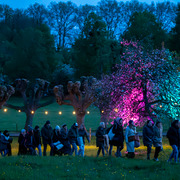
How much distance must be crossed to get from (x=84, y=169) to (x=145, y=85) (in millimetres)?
10468

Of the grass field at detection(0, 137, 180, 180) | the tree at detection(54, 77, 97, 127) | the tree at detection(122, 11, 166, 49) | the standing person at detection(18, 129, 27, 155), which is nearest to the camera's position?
the grass field at detection(0, 137, 180, 180)

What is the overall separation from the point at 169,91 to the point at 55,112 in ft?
125

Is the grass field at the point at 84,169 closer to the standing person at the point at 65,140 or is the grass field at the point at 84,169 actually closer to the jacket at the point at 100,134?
the standing person at the point at 65,140

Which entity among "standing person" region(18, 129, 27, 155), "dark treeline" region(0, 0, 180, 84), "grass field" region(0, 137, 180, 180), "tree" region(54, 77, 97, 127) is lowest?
"grass field" region(0, 137, 180, 180)

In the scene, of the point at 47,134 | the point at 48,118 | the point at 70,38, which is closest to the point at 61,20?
the point at 70,38

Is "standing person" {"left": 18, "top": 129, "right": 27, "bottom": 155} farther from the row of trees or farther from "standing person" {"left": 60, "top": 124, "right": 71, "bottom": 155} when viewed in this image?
the row of trees

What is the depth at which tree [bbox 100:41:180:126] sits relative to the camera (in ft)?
69.3

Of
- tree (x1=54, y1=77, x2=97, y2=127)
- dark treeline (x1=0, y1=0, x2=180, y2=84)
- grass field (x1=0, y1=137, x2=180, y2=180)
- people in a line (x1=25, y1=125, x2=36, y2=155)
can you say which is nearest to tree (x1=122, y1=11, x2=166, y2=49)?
dark treeline (x1=0, y1=0, x2=180, y2=84)

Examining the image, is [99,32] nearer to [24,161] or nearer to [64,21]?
[64,21]

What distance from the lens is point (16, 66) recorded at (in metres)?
55.8

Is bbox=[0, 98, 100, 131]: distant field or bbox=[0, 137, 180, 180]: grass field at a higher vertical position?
bbox=[0, 98, 100, 131]: distant field

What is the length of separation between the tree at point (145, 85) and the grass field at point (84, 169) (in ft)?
27.6

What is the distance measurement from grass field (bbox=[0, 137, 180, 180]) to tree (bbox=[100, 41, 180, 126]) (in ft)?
27.6

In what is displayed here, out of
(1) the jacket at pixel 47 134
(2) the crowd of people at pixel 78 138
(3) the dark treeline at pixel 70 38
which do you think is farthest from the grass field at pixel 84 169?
Result: (3) the dark treeline at pixel 70 38
